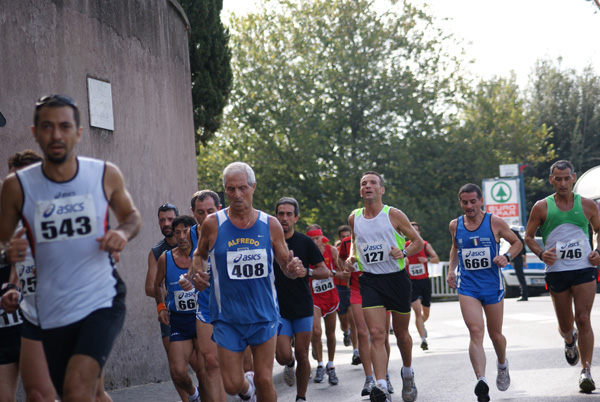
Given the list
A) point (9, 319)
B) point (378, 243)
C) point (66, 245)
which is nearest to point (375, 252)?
point (378, 243)

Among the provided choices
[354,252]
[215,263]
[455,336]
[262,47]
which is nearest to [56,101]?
[215,263]

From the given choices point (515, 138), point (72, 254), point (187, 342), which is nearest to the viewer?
point (72, 254)

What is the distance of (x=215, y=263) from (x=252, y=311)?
447 mm

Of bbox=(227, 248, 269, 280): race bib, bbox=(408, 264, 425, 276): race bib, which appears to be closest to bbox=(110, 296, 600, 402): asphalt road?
bbox=(408, 264, 425, 276): race bib

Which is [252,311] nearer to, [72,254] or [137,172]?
[72,254]

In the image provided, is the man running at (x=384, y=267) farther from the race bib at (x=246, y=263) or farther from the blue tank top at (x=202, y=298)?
the race bib at (x=246, y=263)

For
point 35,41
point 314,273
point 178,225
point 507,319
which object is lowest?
point 507,319

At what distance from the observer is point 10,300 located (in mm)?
5738

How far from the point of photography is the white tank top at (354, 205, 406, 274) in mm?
9227

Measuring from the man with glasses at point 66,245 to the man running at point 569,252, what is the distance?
5.60 metres

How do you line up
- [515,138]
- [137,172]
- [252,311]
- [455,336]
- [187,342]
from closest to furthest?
[252,311]
[187,342]
[137,172]
[455,336]
[515,138]

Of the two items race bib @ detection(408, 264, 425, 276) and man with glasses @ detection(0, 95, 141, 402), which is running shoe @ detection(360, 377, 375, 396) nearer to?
man with glasses @ detection(0, 95, 141, 402)

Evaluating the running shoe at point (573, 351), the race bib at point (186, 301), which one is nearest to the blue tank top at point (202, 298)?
the race bib at point (186, 301)

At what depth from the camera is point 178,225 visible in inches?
332
